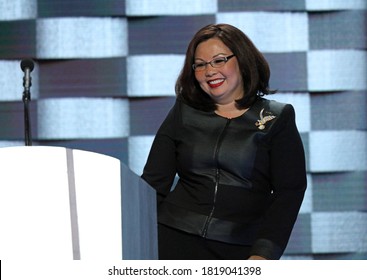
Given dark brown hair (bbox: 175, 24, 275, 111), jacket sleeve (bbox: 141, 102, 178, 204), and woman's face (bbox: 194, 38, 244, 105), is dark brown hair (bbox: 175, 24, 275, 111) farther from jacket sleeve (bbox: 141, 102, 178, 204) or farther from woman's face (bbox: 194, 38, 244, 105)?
jacket sleeve (bbox: 141, 102, 178, 204)

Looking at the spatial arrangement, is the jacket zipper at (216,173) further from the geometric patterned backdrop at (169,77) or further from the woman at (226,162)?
the geometric patterned backdrop at (169,77)

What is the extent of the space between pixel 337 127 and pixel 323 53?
26cm

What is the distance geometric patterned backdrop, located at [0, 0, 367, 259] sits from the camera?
3107 mm

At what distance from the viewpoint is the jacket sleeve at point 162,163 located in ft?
7.11

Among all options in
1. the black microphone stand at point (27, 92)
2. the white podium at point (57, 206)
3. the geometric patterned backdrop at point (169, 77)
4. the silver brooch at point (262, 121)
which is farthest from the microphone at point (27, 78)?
the white podium at point (57, 206)

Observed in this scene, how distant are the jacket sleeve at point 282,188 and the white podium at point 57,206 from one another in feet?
2.95

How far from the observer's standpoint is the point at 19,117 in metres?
3.15

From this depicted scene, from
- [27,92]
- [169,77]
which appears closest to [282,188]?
[27,92]

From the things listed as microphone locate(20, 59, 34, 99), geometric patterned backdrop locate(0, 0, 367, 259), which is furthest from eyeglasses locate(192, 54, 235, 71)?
geometric patterned backdrop locate(0, 0, 367, 259)

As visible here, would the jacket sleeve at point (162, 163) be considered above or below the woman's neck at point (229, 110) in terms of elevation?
below

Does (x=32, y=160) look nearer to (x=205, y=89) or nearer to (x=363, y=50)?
(x=205, y=89)

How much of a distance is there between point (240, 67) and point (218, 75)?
0.23ft

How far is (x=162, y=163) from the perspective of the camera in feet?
7.10

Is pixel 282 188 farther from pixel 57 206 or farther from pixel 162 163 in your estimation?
pixel 57 206
